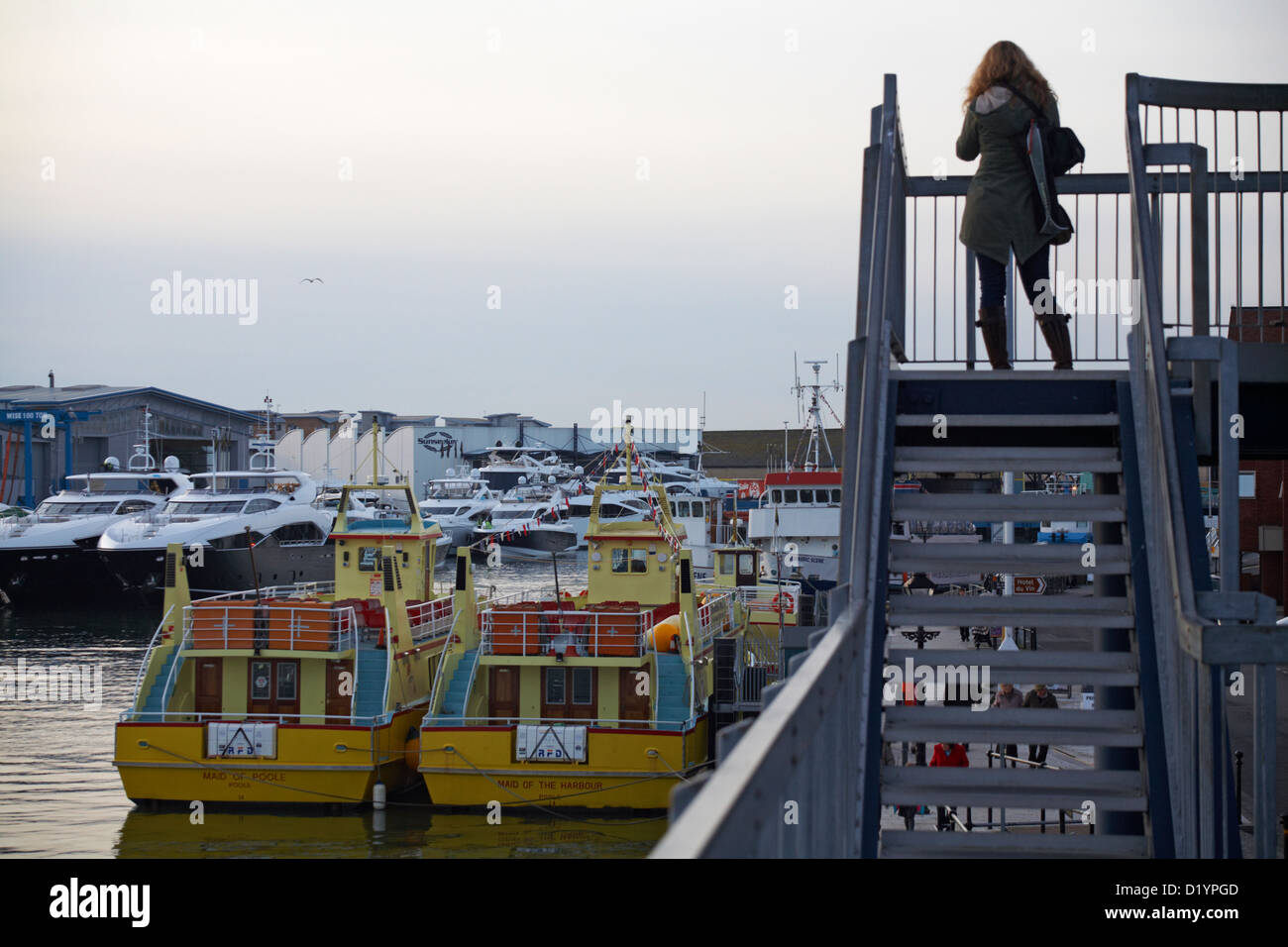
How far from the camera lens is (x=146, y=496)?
198 feet

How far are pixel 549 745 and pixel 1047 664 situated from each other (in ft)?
46.3

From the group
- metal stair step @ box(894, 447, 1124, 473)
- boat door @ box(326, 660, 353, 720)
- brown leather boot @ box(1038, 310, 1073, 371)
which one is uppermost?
brown leather boot @ box(1038, 310, 1073, 371)

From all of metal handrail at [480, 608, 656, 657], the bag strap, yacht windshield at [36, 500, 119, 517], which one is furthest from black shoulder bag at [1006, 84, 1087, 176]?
yacht windshield at [36, 500, 119, 517]

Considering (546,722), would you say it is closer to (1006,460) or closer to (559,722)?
(559,722)

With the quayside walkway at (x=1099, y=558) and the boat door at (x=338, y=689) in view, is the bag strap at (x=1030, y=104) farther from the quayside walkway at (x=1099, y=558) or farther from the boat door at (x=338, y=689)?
the boat door at (x=338, y=689)

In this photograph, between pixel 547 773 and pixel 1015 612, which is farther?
pixel 547 773

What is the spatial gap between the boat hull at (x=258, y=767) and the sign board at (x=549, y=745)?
8.34 ft

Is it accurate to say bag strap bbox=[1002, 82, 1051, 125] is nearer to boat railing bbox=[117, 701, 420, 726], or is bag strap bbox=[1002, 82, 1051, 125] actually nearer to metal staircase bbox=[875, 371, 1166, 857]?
metal staircase bbox=[875, 371, 1166, 857]

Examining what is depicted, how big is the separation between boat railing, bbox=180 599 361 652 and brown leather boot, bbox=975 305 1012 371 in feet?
48.4

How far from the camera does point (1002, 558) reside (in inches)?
265

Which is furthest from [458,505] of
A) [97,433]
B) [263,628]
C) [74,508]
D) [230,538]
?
[263,628]

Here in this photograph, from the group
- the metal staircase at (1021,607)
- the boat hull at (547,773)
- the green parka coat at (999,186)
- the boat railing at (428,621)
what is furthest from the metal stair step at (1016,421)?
the boat railing at (428,621)

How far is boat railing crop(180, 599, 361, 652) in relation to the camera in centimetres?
2073
